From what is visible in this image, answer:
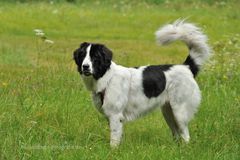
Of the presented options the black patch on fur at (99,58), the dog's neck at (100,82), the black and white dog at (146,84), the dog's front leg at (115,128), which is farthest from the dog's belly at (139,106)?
the black patch on fur at (99,58)

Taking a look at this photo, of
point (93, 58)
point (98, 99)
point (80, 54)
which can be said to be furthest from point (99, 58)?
point (98, 99)

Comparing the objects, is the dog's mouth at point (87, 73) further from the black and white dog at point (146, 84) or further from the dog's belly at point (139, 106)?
the dog's belly at point (139, 106)

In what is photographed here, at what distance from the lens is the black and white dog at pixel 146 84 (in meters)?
7.37

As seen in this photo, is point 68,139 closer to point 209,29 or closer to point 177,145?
point 177,145

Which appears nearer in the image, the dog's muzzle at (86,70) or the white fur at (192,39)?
the dog's muzzle at (86,70)

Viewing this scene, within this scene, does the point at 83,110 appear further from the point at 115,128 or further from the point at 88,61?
the point at 88,61

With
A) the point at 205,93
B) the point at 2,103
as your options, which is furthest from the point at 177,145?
the point at 205,93

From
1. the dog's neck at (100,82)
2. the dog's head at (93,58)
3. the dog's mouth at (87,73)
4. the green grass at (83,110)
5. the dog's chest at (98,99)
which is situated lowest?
the green grass at (83,110)

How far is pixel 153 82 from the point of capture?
25.3ft

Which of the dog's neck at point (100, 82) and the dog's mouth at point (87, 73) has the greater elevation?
the dog's mouth at point (87, 73)

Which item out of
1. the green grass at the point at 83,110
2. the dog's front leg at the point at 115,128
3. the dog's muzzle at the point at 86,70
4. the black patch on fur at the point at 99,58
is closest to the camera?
the green grass at the point at 83,110

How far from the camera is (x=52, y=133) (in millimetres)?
Result: 7402

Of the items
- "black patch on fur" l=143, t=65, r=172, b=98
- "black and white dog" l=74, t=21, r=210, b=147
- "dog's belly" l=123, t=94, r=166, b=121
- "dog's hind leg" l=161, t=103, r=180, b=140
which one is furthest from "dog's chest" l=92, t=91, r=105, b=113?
"dog's hind leg" l=161, t=103, r=180, b=140

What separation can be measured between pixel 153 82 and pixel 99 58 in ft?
2.46
